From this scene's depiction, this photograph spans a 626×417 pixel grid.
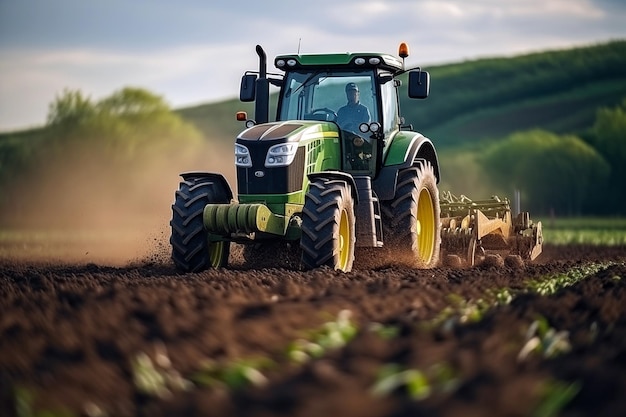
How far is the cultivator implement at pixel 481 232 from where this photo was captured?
51.0 ft

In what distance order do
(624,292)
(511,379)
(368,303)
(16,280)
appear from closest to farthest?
(511,379)
(368,303)
(624,292)
(16,280)

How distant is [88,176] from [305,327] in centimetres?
2813

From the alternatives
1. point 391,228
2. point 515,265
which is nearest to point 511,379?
point 391,228

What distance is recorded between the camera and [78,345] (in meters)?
6.09

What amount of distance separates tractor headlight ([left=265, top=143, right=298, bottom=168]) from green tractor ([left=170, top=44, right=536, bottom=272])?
0.4 inches

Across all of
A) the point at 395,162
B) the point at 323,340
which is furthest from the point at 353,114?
the point at 323,340

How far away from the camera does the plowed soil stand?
4.64 metres

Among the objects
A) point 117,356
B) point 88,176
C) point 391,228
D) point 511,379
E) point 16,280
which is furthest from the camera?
point 88,176

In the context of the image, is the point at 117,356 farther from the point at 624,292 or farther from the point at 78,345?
the point at 624,292

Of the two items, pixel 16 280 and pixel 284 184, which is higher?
pixel 284 184

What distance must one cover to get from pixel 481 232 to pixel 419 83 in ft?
10.4

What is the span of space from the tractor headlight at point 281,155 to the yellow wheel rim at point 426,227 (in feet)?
9.55

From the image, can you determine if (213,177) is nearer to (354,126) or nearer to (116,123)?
(354,126)

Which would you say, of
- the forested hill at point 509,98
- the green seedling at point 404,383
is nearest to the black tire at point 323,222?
the green seedling at point 404,383
